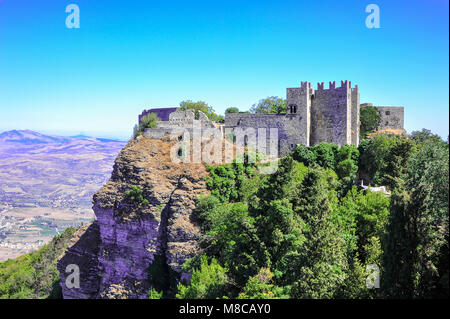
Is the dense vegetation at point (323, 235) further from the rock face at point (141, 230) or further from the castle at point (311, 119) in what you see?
the castle at point (311, 119)

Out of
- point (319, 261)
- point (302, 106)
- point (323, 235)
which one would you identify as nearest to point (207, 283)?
point (319, 261)

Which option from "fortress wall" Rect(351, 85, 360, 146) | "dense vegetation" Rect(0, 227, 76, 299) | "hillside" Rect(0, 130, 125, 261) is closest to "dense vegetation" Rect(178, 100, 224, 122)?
"fortress wall" Rect(351, 85, 360, 146)

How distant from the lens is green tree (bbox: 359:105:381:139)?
155 ft

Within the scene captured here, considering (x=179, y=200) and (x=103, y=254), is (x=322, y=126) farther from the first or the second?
(x=103, y=254)

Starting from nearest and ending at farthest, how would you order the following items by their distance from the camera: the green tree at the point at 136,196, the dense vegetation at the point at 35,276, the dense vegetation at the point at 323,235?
the dense vegetation at the point at 323,235 → the green tree at the point at 136,196 → the dense vegetation at the point at 35,276

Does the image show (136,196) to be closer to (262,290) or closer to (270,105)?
(262,290)

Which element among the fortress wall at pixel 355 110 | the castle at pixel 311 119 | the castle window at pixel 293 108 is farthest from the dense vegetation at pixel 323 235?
the castle window at pixel 293 108

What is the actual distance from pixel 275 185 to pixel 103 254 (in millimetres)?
19485

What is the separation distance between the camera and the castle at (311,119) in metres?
38.3

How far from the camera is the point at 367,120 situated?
47125 mm

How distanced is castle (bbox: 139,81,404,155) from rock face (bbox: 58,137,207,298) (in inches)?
247

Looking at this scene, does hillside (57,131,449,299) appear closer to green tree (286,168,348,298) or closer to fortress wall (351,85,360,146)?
green tree (286,168,348,298)

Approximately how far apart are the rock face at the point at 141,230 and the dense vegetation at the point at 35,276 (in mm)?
17644

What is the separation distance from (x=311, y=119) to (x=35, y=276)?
49357 mm
